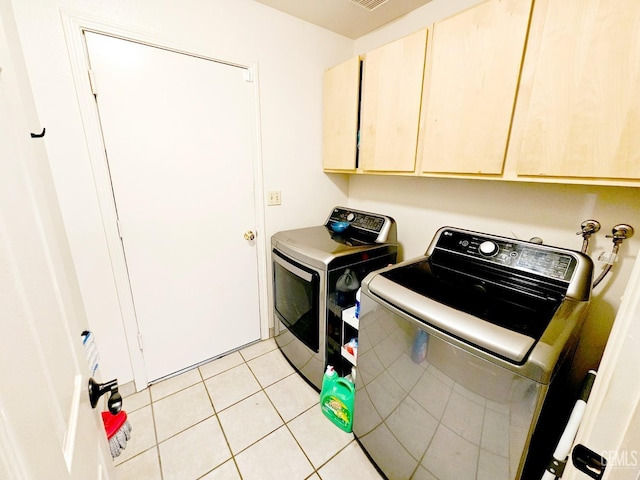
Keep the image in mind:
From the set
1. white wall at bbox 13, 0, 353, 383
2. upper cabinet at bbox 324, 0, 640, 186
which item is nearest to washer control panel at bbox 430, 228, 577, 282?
upper cabinet at bbox 324, 0, 640, 186

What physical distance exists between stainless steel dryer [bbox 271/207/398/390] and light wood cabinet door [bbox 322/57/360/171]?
478mm

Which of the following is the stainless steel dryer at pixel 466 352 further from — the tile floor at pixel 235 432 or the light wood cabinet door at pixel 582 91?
the light wood cabinet door at pixel 582 91

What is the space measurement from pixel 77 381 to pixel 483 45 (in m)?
1.77

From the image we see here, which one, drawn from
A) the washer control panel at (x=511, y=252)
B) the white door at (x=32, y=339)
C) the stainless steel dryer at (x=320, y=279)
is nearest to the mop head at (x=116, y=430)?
the white door at (x=32, y=339)

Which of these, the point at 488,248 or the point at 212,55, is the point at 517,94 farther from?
the point at 212,55

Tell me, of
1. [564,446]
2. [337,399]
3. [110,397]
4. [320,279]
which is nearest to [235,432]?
[337,399]

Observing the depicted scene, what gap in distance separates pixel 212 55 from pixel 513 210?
198 centimetres

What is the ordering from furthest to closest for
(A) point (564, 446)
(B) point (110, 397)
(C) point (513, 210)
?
(C) point (513, 210) → (A) point (564, 446) → (B) point (110, 397)

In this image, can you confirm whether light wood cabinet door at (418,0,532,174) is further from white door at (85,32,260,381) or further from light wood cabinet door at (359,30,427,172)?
white door at (85,32,260,381)

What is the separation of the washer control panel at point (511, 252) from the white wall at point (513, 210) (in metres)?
0.26

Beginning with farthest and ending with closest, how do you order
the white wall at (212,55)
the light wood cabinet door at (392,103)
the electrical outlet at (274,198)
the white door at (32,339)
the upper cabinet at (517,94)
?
the electrical outlet at (274,198) < the light wood cabinet door at (392,103) < the white wall at (212,55) < the upper cabinet at (517,94) < the white door at (32,339)

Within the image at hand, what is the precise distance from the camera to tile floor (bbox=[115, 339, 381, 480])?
130 centimetres

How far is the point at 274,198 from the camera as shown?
203 cm

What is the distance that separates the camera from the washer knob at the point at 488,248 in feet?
4.13
